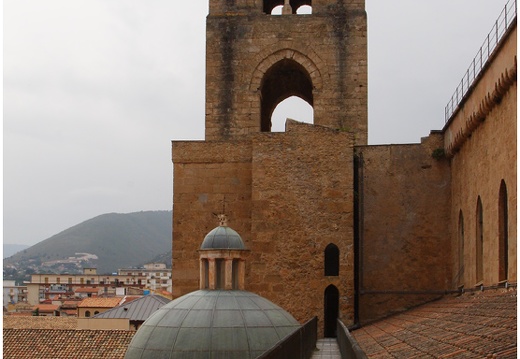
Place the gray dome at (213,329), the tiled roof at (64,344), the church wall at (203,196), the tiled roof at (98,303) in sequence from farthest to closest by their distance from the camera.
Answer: the tiled roof at (98,303)
the tiled roof at (64,344)
the church wall at (203,196)
the gray dome at (213,329)

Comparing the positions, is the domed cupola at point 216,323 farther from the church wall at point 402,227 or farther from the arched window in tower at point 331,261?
the church wall at point 402,227

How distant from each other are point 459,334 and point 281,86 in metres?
16.6

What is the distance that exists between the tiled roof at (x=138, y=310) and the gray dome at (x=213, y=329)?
27206mm

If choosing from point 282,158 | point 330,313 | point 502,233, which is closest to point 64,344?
point 330,313

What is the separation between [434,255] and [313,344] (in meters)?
4.97

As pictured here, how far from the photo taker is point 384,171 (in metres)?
21.4

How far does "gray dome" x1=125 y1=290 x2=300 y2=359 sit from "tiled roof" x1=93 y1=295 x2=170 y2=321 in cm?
2721

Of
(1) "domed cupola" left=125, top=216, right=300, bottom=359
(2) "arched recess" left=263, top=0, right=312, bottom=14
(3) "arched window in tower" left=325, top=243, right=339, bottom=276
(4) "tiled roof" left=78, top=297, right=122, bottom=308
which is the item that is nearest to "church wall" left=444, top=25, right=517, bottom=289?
(3) "arched window in tower" left=325, top=243, right=339, bottom=276

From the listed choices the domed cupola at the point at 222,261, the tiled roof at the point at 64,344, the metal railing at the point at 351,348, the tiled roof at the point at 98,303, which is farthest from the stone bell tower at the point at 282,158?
the tiled roof at the point at 98,303

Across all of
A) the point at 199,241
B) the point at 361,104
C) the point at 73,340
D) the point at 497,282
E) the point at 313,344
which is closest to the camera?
the point at 497,282

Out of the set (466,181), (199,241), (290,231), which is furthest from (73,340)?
(466,181)

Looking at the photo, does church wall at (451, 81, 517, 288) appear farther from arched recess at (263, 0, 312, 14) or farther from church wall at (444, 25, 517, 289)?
arched recess at (263, 0, 312, 14)

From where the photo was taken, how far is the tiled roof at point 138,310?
145ft

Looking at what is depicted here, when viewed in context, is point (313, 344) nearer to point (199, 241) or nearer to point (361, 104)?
point (199, 241)
